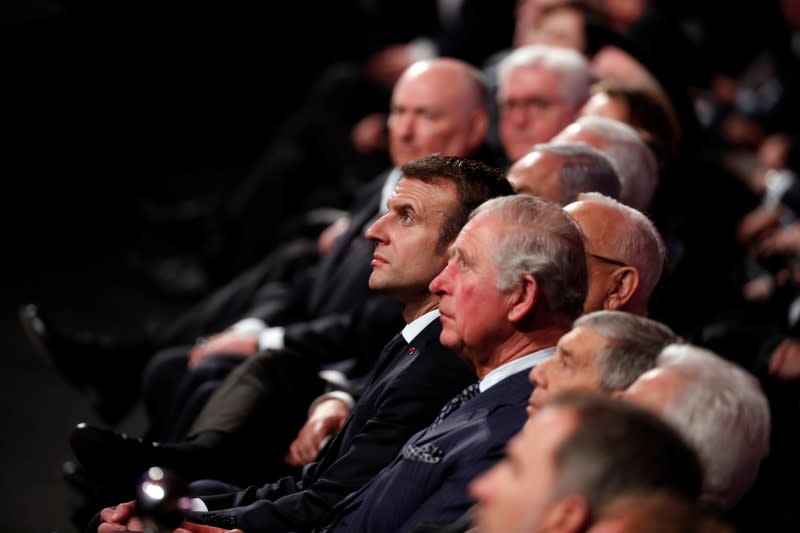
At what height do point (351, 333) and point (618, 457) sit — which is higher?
point (618, 457)

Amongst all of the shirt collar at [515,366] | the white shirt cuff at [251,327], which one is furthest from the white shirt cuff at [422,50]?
the shirt collar at [515,366]

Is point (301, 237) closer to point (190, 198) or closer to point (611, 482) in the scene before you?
point (190, 198)

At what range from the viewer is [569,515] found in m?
1.43

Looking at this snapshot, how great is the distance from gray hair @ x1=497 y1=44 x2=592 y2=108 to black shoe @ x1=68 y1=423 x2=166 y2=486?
192cm

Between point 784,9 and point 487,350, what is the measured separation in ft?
14.7

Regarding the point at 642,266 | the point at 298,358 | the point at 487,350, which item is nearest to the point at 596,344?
the point at 487,350

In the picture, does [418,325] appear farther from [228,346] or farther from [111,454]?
[228,346]

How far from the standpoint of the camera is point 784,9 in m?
6.00

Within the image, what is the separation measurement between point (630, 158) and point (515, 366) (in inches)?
45.9

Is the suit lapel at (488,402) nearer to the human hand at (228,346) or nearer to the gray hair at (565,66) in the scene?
the human hand at (228,346)

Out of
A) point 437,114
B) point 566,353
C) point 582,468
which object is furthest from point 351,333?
point 582,468

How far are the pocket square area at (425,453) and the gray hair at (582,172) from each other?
1.00 meters

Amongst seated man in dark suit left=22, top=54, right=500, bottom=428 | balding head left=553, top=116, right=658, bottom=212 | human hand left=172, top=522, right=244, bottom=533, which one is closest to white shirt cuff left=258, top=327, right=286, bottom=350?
seated man in dark suit left=22, top=54, right=500, bottom=428

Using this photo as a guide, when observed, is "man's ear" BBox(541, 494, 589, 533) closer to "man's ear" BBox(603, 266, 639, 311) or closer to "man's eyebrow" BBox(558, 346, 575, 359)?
"man's eyebrow" BBox(558, 346, 575, 359)
